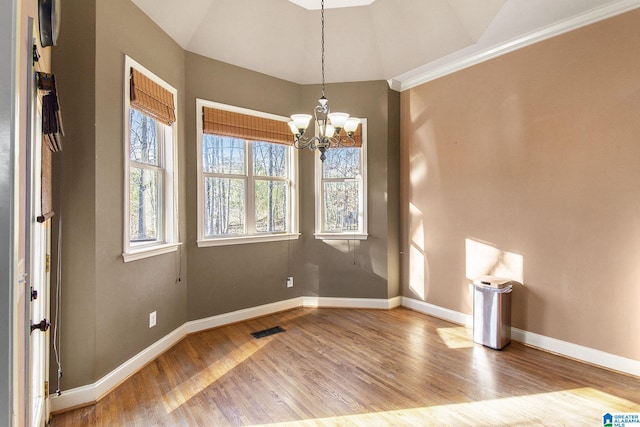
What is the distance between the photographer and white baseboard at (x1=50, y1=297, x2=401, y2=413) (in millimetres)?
2240

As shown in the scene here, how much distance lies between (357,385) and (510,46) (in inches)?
140

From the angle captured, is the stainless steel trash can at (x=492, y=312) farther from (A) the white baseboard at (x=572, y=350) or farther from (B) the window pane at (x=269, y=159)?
(B) the window pane at (x=269, y=159)

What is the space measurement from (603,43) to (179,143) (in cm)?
399

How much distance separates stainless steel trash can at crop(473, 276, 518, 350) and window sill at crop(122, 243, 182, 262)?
3100 mm

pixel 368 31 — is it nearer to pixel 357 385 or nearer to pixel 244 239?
pixel 244 239

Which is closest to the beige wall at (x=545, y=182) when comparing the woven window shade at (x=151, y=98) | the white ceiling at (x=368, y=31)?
the white ceiling at (x=368, y=31)

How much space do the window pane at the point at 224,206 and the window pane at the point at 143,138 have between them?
70cm

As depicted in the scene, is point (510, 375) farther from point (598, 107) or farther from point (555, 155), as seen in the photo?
point (598, 107)

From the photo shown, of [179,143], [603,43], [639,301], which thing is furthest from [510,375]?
[179,143]

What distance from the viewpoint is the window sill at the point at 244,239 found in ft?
11.6

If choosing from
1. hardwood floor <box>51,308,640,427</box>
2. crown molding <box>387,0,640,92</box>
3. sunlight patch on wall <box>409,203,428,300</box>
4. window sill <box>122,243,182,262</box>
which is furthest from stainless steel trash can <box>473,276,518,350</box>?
window sill <box>122,243,182,262</box>

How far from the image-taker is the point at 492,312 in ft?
10.1

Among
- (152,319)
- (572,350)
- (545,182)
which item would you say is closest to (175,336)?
(152,319)

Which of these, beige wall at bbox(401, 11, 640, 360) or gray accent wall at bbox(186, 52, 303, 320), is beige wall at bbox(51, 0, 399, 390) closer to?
gray accent wall at bbox(186, 52, 303, 320)
